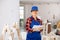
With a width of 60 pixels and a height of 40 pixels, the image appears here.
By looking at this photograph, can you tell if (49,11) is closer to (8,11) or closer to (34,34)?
(8,11)

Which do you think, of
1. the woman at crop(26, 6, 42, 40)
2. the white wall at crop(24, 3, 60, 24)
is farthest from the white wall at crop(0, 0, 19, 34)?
the woman at crop(26, 6, 42, 40)

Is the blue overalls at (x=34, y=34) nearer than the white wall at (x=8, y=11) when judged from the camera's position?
Yes

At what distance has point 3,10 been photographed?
257 centimetres

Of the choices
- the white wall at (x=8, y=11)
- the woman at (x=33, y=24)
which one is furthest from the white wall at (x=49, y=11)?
the woman at (x=33, y=24)

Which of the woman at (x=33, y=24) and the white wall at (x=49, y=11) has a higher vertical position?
the white wall at (x=49, y=11)

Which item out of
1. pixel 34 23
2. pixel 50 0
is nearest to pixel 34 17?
pixel 34 23

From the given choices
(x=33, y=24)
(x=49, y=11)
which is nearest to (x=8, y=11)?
(x=49, y=11)

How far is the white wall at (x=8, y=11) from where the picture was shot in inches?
101

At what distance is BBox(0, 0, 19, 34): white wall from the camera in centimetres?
257

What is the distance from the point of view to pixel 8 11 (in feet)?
8.47

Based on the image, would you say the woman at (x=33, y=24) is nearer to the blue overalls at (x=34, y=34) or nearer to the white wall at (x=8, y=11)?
the blue overalls at (x=34, y=34)

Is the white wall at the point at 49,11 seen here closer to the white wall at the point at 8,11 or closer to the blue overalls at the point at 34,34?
the white wall at the point at 8,11

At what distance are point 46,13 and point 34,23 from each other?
1.14m

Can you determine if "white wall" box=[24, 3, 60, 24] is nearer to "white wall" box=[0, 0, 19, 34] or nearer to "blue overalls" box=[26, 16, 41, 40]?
"white wall" box=[0, 0, 19, 34]
